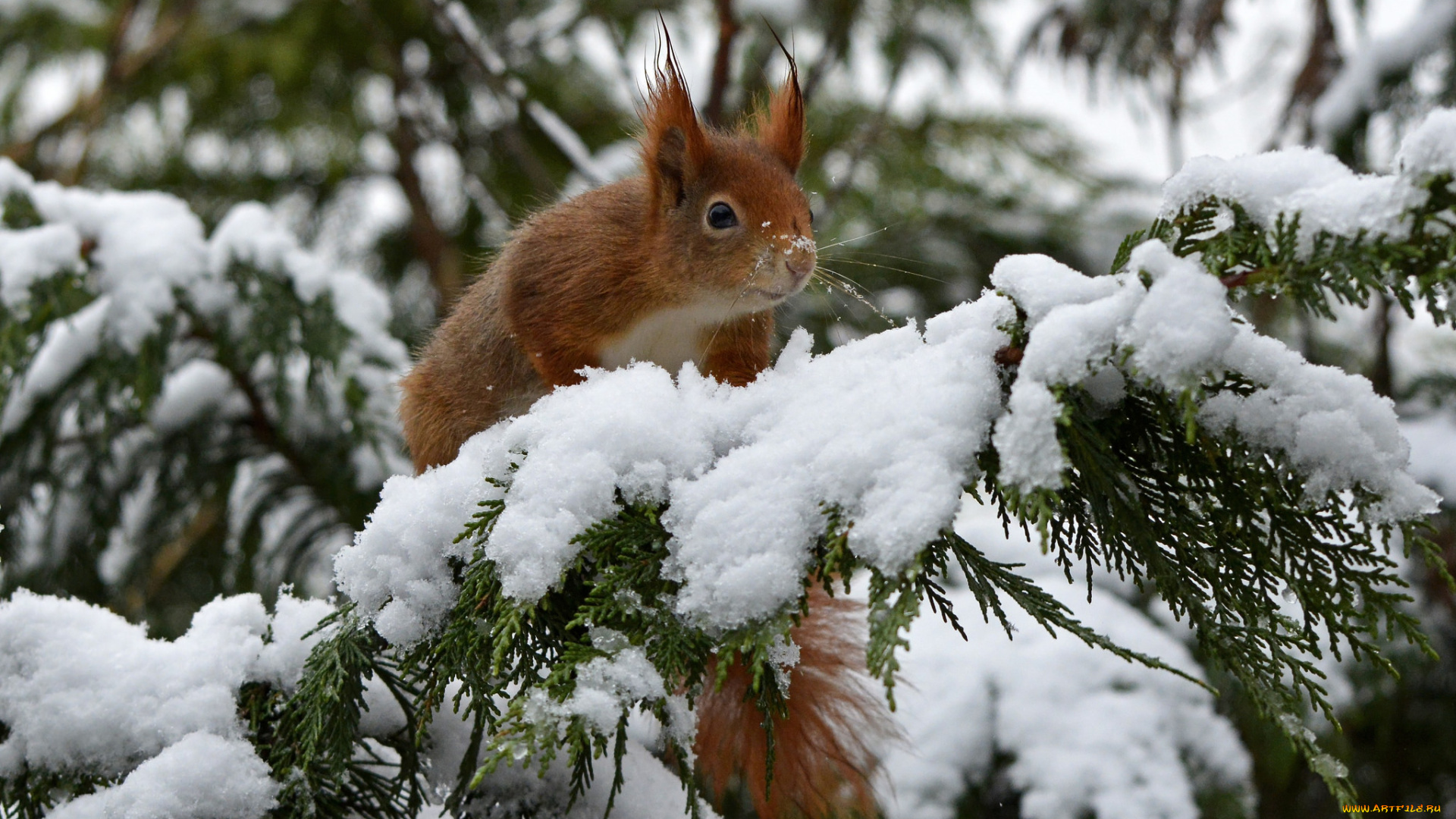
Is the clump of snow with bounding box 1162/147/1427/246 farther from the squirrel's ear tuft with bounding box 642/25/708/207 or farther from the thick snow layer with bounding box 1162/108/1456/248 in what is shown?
the squirrel's ear tuft with bounding box 642/25/708/207

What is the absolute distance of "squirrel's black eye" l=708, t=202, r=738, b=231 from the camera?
164 cm

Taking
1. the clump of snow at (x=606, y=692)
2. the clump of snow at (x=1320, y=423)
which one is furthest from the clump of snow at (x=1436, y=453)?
the clump of snow at (x=606, y=692)

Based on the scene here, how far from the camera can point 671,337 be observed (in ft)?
5.50

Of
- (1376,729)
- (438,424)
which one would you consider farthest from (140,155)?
(1376,729)

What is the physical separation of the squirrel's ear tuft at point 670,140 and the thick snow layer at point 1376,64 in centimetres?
174

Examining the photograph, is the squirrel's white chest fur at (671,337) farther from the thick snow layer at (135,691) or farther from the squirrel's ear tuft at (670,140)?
the thick snow layer at (135,691)

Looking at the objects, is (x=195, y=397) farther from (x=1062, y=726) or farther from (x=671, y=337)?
(x=1062, y=726)

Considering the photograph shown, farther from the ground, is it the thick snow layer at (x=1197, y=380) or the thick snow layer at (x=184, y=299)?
the thick snow layer at (x=184, y=299)

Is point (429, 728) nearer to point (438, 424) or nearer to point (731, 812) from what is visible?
point (438, 424)

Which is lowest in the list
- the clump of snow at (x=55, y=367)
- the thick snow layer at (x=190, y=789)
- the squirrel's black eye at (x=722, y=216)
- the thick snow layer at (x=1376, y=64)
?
the thick snow layer at (x=190, y=789)

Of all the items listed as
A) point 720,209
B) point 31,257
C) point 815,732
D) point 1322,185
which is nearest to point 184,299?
point 31,257

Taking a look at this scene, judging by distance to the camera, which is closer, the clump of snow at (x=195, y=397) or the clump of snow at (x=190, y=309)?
the clump of snow at (x=190, y=309)

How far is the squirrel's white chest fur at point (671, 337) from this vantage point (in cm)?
163

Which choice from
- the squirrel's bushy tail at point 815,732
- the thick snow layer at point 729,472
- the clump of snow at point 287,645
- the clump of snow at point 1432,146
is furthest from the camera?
the squirrel's bushy tail at point 815,732
